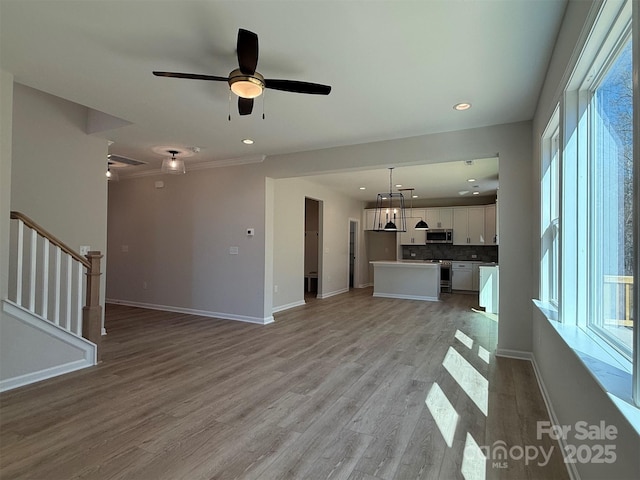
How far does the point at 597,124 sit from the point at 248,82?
2.21 metres

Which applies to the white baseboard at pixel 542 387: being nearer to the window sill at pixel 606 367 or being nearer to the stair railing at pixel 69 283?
the window sill at pixel 606 367

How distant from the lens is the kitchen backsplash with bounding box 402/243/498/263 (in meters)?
9.67

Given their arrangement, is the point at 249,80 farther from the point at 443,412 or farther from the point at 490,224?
the point at 490,224

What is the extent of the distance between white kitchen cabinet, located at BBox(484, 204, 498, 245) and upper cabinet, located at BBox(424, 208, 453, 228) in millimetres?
908

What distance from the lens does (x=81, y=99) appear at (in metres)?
3.38

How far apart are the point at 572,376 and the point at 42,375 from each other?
4.18 metres

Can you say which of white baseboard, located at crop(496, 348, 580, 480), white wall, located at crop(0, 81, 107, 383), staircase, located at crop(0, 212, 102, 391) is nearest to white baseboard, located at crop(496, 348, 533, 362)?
white baseboard, located at crop(496, 348, 580, 480)

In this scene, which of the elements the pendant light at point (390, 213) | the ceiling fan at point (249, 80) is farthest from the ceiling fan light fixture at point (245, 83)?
the pendant light at point (390, 213)

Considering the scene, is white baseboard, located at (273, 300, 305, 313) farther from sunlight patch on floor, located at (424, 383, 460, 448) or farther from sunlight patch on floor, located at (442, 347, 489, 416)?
sunlight patch on floor, located at (424, 383, 460, 448)

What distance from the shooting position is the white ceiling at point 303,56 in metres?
2.10

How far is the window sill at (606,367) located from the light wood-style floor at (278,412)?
740mm

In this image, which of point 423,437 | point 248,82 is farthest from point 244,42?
point 423,437

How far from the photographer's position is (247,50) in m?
2.15

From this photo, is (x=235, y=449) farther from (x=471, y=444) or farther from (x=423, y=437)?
(x=471, y=444)
